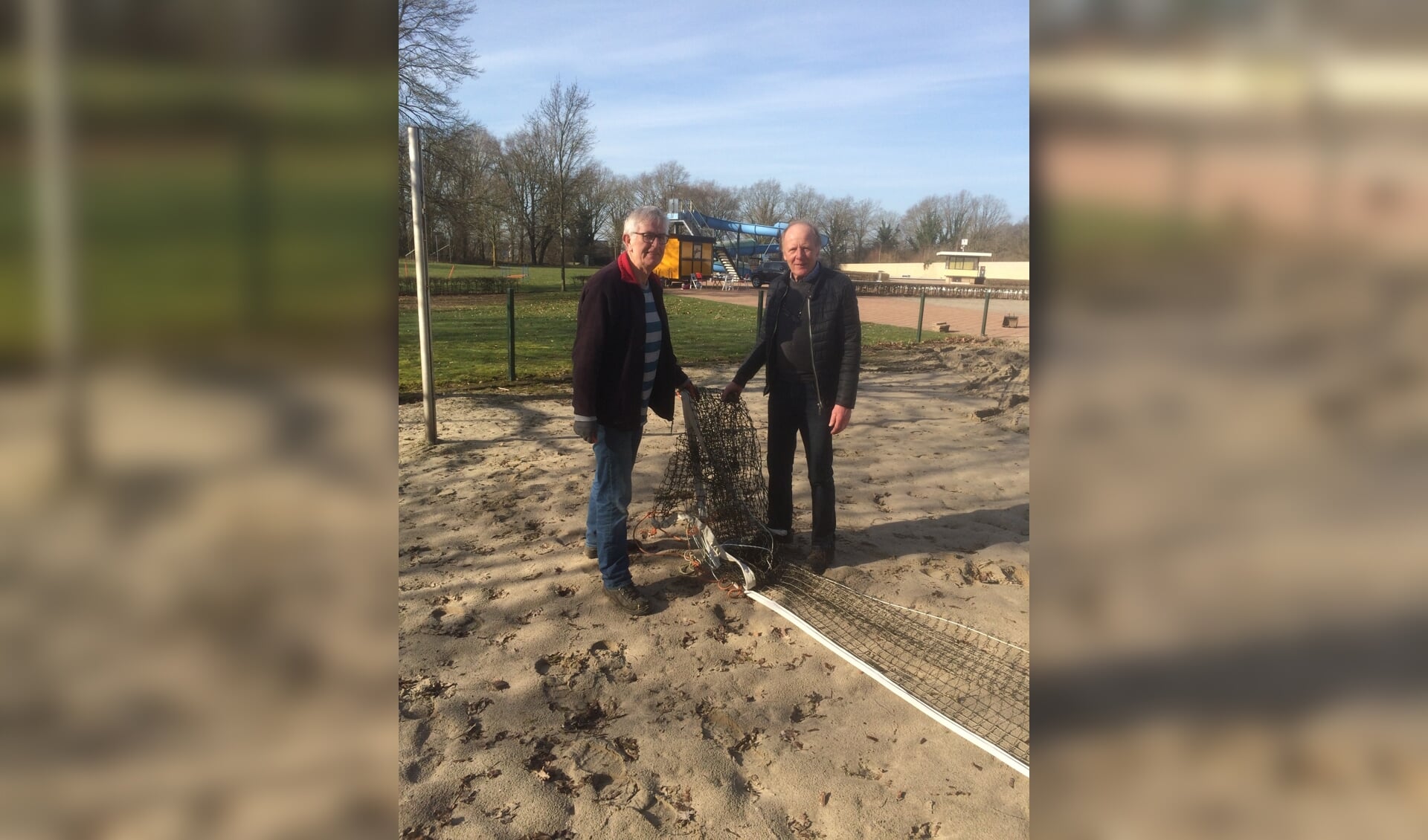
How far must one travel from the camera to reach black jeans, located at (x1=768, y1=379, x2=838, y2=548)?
5.02 metres

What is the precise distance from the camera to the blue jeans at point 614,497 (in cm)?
438

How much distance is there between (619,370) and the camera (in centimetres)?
429

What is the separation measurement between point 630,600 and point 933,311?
76.3 feet

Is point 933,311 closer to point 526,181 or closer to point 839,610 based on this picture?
point 526,181

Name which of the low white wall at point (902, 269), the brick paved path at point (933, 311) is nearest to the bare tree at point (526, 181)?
the brick paved path at point (933, 311)

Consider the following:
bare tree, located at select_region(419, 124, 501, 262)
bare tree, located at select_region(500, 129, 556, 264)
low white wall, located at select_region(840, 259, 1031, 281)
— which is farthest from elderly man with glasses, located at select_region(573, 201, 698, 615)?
low white wall, located at select_region(840, 259, 1031, 281)

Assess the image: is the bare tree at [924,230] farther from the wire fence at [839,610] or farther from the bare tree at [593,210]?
the wire fence at [839,610]

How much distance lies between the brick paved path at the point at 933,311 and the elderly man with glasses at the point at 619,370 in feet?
37.4

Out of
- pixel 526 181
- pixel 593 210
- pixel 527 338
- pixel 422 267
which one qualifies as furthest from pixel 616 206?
pixel 422 267

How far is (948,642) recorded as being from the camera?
4254mm
